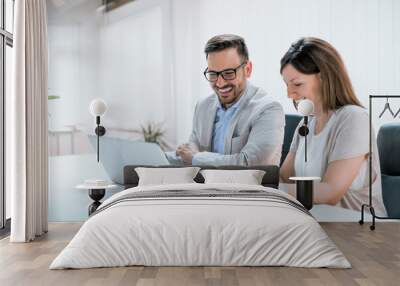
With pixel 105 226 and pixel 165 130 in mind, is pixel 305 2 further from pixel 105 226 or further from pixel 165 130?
pixel 105 226

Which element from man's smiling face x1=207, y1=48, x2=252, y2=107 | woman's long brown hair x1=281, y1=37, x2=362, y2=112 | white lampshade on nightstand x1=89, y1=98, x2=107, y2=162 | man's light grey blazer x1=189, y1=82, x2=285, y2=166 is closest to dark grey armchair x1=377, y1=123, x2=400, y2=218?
woman's long brown hair x1=281, y1=37, x2=362, y2=112

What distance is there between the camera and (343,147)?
745 centimetres

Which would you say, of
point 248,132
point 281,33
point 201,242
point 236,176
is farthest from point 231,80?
point 201,242

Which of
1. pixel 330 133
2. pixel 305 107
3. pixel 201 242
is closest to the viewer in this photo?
pixel 201 242

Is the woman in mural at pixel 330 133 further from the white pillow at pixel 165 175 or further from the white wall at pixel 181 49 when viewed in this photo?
the white pillow at pixel 165 175

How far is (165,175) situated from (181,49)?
167 cm

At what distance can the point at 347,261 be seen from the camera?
4688 mm

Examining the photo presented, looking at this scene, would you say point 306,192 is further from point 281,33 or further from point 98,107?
point 98,107

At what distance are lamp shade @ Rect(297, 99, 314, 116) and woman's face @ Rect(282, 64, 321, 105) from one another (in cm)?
16

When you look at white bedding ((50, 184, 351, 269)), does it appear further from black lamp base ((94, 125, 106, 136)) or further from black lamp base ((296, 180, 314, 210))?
black lamp base ((94, 125, 106, 136))

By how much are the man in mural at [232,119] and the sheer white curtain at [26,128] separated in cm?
181

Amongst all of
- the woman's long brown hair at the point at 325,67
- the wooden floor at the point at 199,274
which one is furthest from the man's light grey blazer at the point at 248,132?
the wooden floor at the point at 199,274

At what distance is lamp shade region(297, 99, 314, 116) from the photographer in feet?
24.1

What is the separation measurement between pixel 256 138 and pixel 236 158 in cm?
34
